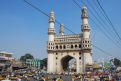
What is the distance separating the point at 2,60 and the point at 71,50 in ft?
60.4

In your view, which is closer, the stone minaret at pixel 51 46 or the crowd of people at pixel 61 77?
the crowd of people at pixel 61 77

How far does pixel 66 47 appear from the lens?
233 ft

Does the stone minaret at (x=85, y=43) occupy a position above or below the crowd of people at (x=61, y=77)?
above

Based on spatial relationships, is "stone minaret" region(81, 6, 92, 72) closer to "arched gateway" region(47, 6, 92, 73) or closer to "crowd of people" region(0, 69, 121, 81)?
"arched gateway" region(47, 6, 92, 73)

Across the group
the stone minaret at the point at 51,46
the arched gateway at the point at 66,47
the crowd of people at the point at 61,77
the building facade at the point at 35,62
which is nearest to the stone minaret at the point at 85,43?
the arched gateway at the point at 66,47

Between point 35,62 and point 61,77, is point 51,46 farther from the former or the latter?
point 61,77

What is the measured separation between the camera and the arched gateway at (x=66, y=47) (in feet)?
226

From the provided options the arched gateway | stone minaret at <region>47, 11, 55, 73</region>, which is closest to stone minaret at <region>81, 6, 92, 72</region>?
the arched gateway

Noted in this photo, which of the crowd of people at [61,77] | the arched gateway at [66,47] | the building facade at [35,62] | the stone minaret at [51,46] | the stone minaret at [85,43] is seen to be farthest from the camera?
the building facade at [35,62]

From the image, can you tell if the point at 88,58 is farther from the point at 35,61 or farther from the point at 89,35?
the point at 35,61

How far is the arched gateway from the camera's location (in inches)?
2712

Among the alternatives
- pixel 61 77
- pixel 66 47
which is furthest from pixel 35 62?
pixel 61 77

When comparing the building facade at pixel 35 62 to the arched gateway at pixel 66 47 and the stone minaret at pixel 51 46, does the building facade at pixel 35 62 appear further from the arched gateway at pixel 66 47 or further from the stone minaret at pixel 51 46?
the stone minaret at pixel 51 46

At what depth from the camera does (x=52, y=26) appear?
71625 millimetres
